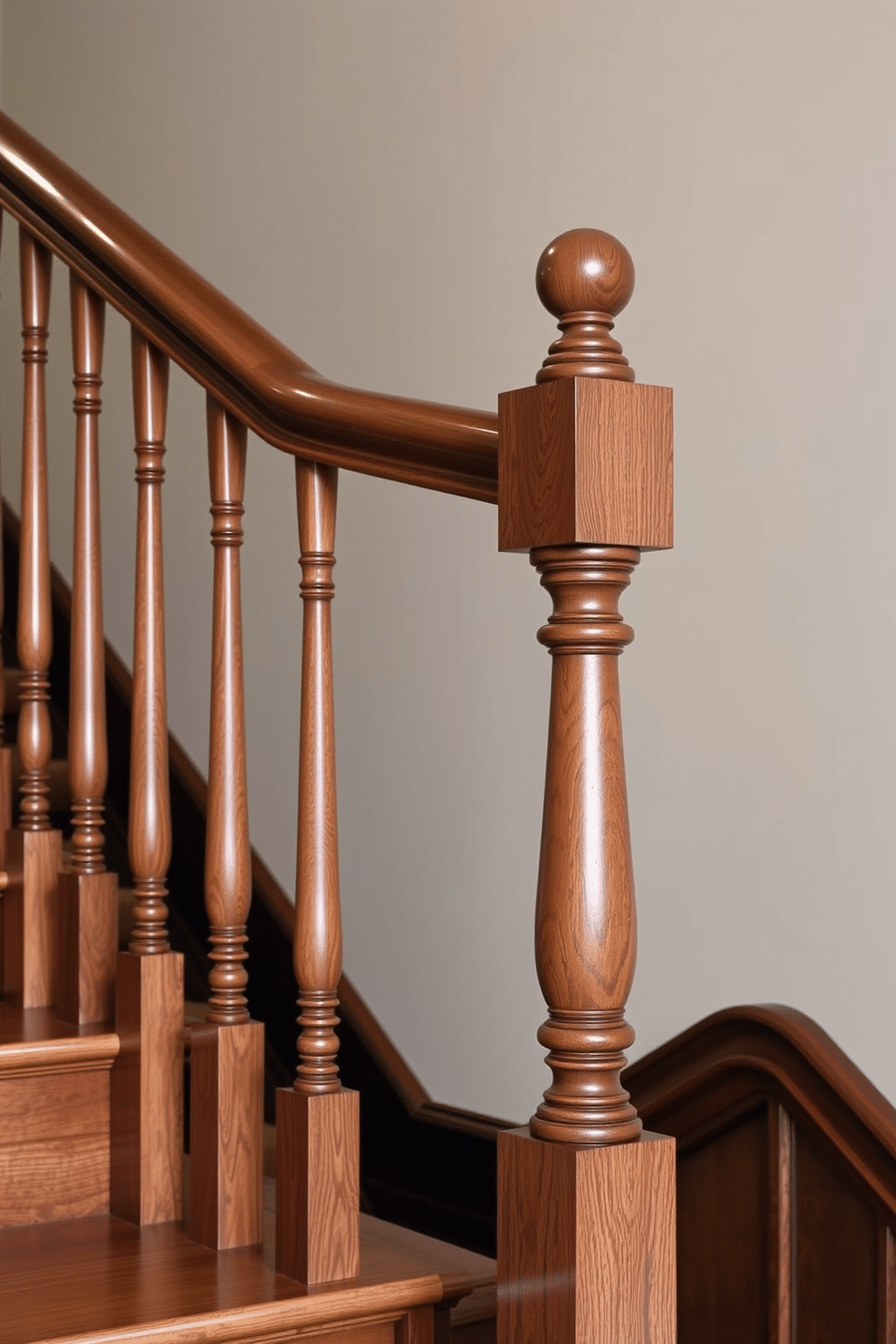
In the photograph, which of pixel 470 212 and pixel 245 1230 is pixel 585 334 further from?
pixel 470 212

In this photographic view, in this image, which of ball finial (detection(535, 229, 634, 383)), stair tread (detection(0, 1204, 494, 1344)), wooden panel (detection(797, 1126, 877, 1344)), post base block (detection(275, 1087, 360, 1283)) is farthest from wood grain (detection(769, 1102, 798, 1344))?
ball finial (detection(535, 229, 634, 383))

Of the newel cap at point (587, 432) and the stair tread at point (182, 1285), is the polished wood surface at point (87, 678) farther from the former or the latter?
the newel cap at point (587, 432)

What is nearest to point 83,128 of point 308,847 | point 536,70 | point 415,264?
point 415,264

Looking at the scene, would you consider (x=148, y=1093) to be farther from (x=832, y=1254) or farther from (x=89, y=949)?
(x=832, y=1254)

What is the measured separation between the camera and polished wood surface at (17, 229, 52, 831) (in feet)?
5.32

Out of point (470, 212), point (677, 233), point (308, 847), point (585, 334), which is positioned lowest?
point (308, 847)

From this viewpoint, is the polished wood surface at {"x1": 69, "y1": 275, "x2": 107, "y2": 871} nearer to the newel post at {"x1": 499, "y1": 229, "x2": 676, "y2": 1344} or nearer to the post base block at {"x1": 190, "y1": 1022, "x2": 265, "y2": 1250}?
the post base block at {"x1": 190, "y1": 1022, "x2": 265, "y2": 1250}

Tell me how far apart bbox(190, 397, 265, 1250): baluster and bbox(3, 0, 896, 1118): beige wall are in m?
0.62

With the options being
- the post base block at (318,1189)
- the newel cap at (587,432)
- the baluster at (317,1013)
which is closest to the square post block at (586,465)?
the newel cap at (587,432)

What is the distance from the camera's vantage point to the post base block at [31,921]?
1.56 meters

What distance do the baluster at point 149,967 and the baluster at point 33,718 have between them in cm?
18

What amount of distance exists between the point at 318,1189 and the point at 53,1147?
1.09 ft

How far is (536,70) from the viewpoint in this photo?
6.48 feet

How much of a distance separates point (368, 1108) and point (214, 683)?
108cm
